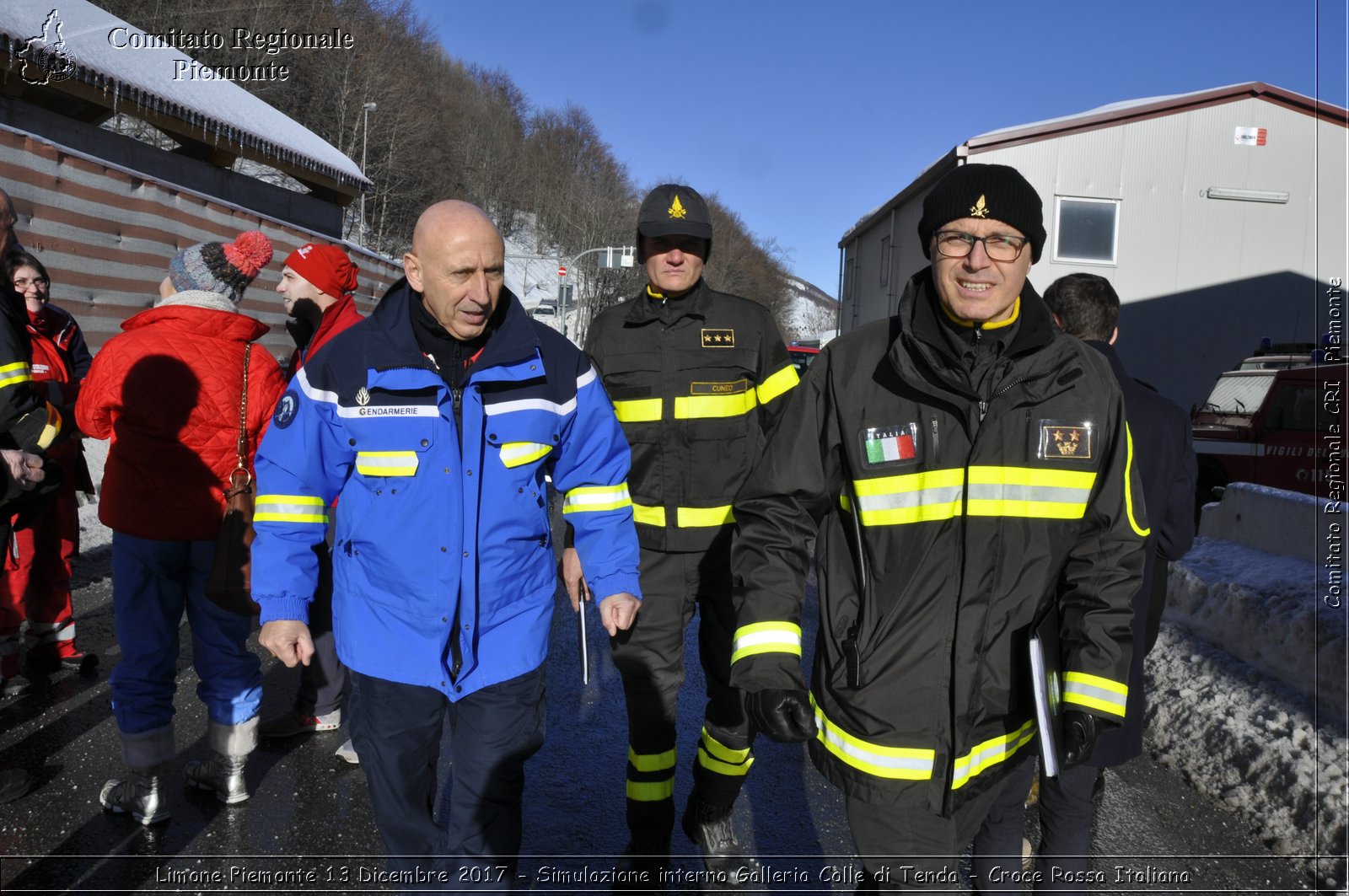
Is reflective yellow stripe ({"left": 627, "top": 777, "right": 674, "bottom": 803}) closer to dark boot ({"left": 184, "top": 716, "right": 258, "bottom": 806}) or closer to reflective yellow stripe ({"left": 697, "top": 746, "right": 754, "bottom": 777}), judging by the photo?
reflective yellow stripe ({"left": 697, "top": 746, "right": 754, "bottom": 777})

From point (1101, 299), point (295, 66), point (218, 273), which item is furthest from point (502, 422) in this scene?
point (295, 66)

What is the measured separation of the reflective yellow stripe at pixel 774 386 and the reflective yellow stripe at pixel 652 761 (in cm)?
141

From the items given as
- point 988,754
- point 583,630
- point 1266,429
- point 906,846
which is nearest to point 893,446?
point 988,754

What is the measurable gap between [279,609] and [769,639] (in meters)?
1.41

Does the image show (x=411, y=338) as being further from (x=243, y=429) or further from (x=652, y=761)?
(x=652, y=761)

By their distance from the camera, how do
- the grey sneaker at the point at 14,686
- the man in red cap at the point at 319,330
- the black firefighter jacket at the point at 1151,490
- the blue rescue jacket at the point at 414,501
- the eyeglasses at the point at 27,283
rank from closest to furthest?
the blue rescue jacket at the point at 414,501, the black firefighter jacket at the point at 1151,490, the man in red cap at the point at 319,330, the grey sneaker at the point at 14,686, the eyeglasses at the point at 27,283

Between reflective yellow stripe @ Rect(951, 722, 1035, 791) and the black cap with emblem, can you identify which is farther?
the black cap with emblem

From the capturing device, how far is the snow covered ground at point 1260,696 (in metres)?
3.68

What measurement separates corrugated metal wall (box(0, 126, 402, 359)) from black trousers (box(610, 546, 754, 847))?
799 cm

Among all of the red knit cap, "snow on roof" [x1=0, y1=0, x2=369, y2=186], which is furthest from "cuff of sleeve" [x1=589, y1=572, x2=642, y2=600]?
"snow on roof" [x1=0, y1=0, x2=369, y2=186]

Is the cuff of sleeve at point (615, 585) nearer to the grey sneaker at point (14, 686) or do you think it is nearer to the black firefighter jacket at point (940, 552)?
the black firefighter jacket at point (940, 552)

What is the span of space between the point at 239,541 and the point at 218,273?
1.09m

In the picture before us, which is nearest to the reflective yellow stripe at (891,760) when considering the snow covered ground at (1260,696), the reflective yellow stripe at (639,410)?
the reflective yellow stripe at (639,410)

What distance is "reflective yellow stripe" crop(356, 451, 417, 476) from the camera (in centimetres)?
266
